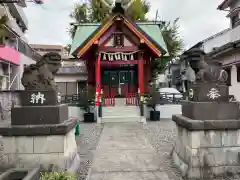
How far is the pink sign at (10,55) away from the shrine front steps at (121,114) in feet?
25.8

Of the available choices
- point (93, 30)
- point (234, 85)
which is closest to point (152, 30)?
point (93, 30)

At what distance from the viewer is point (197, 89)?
18.3 feet

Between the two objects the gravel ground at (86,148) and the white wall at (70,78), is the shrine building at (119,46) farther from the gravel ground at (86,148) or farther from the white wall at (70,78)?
the white wall at (70,78)

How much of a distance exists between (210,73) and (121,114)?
10641 millimetres

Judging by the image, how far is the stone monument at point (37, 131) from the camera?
5266 millimetres

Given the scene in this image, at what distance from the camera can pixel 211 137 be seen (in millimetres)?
5398

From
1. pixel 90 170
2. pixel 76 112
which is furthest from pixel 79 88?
pixel 90 170

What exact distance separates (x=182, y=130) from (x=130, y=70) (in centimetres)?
1456

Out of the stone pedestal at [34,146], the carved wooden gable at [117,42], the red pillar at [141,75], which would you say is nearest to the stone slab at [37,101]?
the stone pedestal at [34,146]

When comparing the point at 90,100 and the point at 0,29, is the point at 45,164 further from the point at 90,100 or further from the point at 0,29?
the point at 90,100

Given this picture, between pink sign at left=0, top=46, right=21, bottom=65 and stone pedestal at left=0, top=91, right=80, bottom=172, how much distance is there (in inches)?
473

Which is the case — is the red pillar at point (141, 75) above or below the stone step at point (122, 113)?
above

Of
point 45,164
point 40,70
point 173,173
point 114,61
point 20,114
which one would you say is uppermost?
point 114,61

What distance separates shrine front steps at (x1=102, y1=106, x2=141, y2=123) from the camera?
50.6 feet
